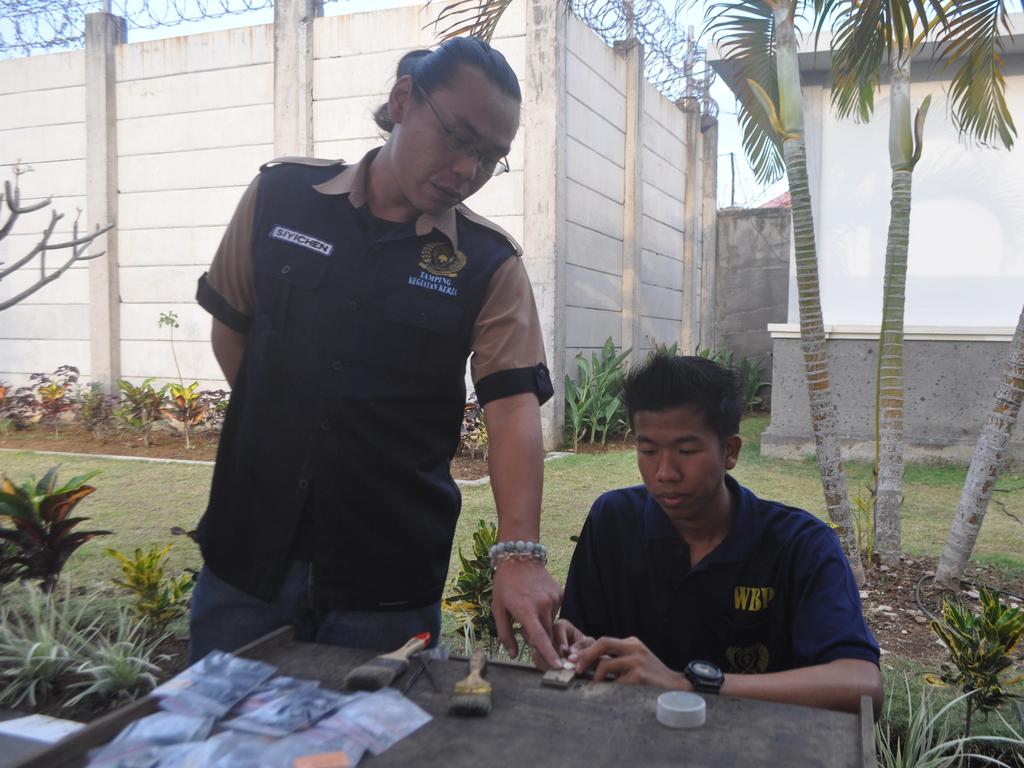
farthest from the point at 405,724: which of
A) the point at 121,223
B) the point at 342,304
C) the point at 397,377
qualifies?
the point at 121,223

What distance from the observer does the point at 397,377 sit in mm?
1710

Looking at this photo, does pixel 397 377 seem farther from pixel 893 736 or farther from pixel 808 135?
pixel 808 135

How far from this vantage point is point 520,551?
5.19 ft

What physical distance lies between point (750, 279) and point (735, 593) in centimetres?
1186

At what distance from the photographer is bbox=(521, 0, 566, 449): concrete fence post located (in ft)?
25.9

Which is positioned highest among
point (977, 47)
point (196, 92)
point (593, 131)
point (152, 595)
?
Answer: point (196, 92)

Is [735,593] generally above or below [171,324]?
below

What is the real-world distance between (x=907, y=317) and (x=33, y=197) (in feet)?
31.1

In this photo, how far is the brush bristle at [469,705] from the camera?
1215mm

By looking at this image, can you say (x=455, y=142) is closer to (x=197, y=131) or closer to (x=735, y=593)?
(x=735, y=593)

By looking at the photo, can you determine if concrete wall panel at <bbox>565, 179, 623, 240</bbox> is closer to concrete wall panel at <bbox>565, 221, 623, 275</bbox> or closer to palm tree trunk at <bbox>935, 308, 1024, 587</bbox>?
concrete wall panel at <bbox>565, 221, 623, 275</bbox>

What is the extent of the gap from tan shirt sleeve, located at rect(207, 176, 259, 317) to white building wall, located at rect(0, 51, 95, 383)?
Result: 8814 mm

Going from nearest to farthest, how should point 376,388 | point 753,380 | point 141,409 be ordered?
point 376,388 < point 141,409 < point 753,380

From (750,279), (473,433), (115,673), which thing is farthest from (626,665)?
(750,279)
